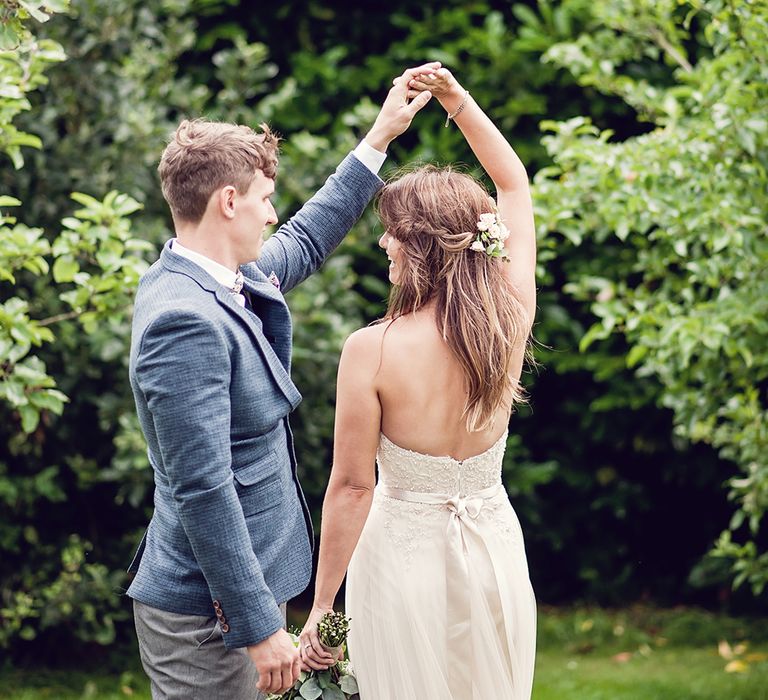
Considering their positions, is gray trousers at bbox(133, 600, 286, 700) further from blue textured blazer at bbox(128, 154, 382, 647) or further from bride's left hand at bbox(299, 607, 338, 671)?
bride's left hand at bbox(299, 607, 338, 671)

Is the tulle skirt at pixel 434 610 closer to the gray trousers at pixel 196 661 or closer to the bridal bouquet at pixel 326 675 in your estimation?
the bridal bouquet at pixel 326 675

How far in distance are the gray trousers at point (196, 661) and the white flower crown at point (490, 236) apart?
3.57 feet

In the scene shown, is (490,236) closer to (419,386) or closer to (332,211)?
(419,386)

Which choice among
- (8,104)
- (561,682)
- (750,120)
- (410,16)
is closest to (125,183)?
Result: (8,104)

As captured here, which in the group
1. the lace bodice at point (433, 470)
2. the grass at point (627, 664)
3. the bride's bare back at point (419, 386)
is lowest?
the grass at point (627, 664)

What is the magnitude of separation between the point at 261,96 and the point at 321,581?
13.4 feet

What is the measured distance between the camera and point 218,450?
2.35 metres

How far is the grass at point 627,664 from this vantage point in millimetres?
4887

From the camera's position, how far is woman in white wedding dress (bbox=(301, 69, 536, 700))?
2.76 meters

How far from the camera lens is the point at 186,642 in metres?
2.51

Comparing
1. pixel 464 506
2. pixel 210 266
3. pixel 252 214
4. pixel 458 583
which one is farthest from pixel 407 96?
pixel 458 583

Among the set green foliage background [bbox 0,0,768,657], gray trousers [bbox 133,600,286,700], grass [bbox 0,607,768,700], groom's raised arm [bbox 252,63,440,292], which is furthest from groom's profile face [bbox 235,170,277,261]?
grass [bbox 0,607,768,700]

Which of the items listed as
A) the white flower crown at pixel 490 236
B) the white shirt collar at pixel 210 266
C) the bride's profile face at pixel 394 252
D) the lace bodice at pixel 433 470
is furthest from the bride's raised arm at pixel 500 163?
the white shirt collar at pixel 210 266

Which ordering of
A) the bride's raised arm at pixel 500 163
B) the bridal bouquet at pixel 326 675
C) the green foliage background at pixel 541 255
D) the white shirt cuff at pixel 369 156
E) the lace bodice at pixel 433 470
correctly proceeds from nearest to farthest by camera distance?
1. the bridal bouquet at pixel 326 675
2. the lace bodice at pixel 433 470
3. the bride's raised arm at pixel 500 163
4. the white shirt cuff at pixel 369 156
5. the green foliage background at pixel 541 255
